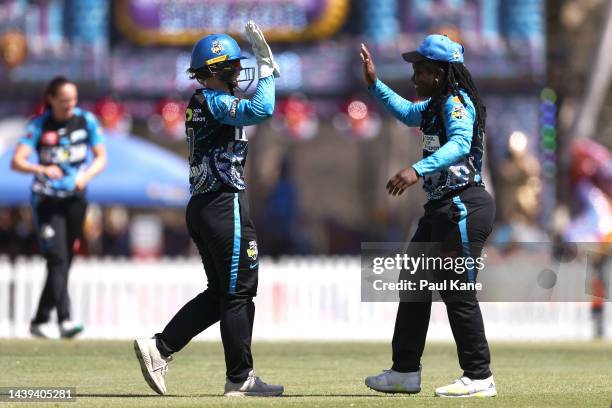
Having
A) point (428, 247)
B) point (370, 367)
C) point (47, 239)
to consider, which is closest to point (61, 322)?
point (47, 239)

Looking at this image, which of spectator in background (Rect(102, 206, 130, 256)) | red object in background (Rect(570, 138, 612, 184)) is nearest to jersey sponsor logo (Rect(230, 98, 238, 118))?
red object in background (Rect(570, 138, 612, 184))

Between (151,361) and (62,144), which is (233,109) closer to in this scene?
(151,361)

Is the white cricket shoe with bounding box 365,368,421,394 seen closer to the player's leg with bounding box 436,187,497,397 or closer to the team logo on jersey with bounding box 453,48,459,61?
the player's leg with bounding box 436,187,497,397

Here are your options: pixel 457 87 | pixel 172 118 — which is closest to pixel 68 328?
pixel 457 87

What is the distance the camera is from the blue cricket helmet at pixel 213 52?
8.04m

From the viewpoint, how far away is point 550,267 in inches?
690

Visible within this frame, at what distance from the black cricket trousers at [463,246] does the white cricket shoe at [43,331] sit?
5.16 meters

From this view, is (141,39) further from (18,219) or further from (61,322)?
(61,322)

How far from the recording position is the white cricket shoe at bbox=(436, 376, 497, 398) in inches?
312

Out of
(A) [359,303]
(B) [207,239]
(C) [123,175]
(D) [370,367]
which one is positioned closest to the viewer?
(B) [207,239]

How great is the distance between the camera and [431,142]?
8094 mm

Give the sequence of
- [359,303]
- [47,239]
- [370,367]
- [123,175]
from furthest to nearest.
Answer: [123,175] < [359,303] < [47,239] < [370,367]

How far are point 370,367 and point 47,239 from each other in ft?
10.1

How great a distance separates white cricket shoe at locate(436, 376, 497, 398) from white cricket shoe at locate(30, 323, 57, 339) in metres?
5.38
